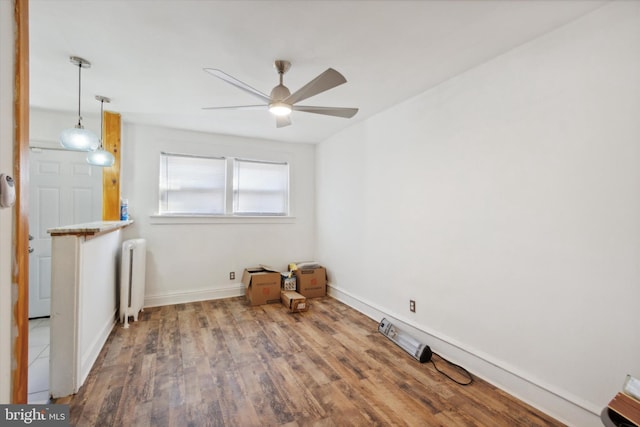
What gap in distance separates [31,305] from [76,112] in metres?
2.21

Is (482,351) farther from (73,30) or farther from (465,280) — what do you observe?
(73,30)

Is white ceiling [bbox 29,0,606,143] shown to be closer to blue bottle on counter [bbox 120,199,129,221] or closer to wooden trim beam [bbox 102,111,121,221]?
wooden trim beam [bbox 102,111,121,221]

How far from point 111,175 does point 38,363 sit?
1978mm

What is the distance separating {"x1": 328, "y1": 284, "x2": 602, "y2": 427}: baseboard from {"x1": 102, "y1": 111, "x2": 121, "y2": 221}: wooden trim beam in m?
3.45

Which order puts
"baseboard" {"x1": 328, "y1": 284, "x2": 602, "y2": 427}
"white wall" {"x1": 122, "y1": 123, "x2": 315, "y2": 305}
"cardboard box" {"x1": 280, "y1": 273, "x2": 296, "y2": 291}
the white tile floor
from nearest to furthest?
"baseboard" {"x1": 328, "y1": 284, "x2": 602, "y2": 427} → the white tile floor → "white wall" {"x1": 122, "y1": 123, "x2": 315, "y2": 305} → "cardboard box" {"x1": 280, "y1": 273, "x2": 296, "y2": 291}

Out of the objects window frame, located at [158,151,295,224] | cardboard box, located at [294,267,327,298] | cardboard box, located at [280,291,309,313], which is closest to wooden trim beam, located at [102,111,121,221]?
window frame, located at [158,151,295,224]

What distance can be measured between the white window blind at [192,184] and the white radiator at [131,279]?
2.56ft

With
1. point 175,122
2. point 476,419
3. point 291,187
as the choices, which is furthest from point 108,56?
point 476,419

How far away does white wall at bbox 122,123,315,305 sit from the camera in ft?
11.7

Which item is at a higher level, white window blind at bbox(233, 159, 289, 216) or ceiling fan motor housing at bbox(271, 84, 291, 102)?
ceiling fan motor housing at bbox(271, 84, 291, 102)

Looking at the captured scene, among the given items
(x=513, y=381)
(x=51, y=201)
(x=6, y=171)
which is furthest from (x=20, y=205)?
(x=51, y=201)

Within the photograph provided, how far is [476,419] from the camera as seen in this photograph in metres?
1.68

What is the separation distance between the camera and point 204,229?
12.8 feet

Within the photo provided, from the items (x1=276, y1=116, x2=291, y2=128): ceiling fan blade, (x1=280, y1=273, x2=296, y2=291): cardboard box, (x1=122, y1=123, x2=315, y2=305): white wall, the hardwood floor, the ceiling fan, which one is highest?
the ceiling fan
